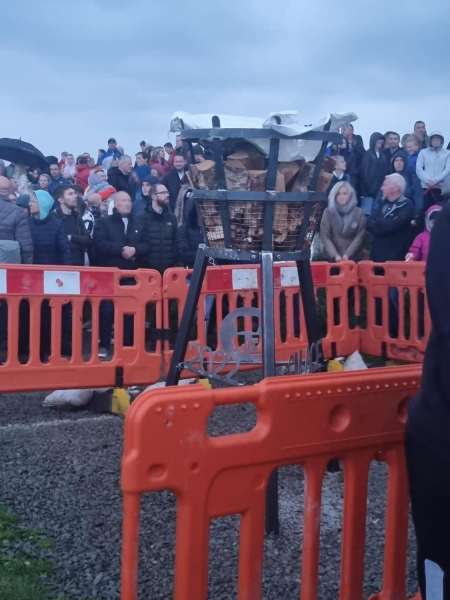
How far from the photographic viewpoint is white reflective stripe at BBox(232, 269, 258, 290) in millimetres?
7395

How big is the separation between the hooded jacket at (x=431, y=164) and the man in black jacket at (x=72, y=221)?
4972 mm

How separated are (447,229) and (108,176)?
12.2m

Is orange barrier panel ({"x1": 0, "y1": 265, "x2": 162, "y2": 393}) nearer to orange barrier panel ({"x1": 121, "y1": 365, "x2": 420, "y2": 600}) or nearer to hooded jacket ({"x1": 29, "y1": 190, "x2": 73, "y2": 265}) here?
hooded jacket ({"x1": 29, "y1": 190, "x2": 73, "y2": 265})

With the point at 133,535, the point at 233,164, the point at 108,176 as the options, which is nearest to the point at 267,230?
the point at 233,164

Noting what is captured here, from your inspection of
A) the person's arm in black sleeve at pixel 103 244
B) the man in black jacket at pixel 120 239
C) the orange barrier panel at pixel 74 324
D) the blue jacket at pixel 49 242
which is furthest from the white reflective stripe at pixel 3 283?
the person's arm in black sleeve at pixel 103 244

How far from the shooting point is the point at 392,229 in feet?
31.1

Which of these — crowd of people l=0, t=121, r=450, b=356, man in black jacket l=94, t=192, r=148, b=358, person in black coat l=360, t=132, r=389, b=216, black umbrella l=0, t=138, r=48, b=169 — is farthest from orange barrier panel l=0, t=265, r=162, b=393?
black umbrella l=0, t=138, r=48, b=169

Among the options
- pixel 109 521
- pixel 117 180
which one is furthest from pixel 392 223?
pixel 109 521

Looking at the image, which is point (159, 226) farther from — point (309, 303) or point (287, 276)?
point (309, 303)

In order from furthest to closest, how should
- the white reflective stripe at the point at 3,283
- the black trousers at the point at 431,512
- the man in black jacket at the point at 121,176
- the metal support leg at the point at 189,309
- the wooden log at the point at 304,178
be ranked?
the man in black jacket at the point at 121,176, the white reflective stripe at the point at 3,283, the metal support leg at the point at 189,309, the wooden log at the point at 304,178, the black trousers at the point at 431,512

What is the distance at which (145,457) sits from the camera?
7.66ft

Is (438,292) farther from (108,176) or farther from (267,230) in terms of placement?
(108,176)

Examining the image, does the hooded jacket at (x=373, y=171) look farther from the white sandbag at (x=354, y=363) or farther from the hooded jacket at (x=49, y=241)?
the hooded jacket at (x=49, y=241)

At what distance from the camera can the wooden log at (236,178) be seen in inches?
161
